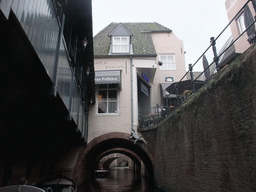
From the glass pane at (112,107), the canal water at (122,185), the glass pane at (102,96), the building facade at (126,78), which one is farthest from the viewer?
the glass pane at (102,96)

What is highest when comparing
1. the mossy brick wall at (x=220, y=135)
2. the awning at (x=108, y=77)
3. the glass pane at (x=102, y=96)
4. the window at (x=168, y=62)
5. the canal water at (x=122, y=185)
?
the window at (x=168, y=62)

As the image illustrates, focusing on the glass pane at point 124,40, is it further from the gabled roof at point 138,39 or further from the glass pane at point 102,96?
the glass pane at point 102,96

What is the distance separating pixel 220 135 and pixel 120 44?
11.2 metres

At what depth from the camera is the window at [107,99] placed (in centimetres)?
1320

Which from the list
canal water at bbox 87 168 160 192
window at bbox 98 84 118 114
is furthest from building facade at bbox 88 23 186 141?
canal water at bbox 87 168 160 192

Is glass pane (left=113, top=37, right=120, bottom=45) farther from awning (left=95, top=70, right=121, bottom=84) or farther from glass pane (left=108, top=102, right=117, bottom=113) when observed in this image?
glass pane (left=108, top=102, right=117, bottom=113)

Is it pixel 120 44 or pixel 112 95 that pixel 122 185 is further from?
pixel 120 44

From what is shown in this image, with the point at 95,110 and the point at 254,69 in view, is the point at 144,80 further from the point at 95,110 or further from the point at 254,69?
the point at 254,69

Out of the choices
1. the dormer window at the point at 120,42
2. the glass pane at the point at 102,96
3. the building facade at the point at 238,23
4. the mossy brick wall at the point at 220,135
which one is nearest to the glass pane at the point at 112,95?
the glass pane at the point at 102,96

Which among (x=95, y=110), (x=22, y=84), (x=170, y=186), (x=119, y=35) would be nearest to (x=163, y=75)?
(x=119, y=35)

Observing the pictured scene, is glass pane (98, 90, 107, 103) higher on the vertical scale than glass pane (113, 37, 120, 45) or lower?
lower

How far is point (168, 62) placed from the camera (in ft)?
56.6

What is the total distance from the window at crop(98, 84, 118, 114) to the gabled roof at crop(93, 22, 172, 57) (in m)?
2.31

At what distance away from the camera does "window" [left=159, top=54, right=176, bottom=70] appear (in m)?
17.1
